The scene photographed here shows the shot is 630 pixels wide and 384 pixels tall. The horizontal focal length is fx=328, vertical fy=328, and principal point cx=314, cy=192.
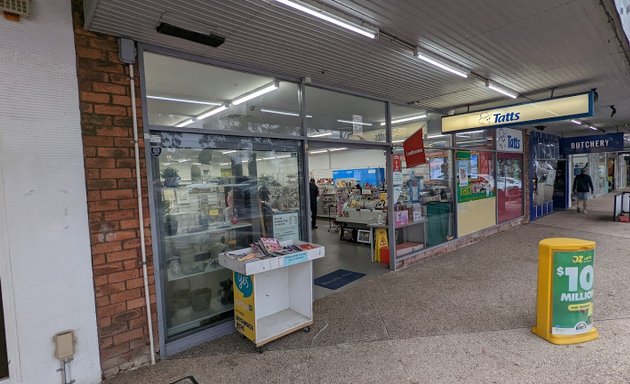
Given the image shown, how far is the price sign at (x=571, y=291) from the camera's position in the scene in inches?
120

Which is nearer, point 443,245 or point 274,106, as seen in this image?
point 274,106

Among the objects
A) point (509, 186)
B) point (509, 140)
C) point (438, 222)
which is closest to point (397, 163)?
point (438, 222)

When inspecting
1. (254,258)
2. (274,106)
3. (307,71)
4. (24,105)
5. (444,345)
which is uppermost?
(307,71)

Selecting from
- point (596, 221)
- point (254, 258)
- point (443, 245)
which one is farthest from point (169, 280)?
point (596, 221)

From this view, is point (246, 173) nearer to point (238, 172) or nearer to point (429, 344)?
point (238, 172)

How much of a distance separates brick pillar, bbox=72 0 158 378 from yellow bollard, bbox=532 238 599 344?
3.75 metres

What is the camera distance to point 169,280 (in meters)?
3.29

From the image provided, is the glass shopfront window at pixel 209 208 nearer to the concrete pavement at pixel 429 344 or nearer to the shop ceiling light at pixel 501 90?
the concrete pavement at pixel 429 344

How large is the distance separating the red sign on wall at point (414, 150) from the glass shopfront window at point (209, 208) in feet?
7.01

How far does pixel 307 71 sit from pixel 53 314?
3.43 metres

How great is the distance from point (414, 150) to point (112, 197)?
168 inches

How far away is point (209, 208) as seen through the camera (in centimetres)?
357

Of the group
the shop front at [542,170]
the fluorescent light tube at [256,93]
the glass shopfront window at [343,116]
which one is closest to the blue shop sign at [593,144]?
the shop front at [542,170]

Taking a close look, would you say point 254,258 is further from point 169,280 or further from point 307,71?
point 307,71
